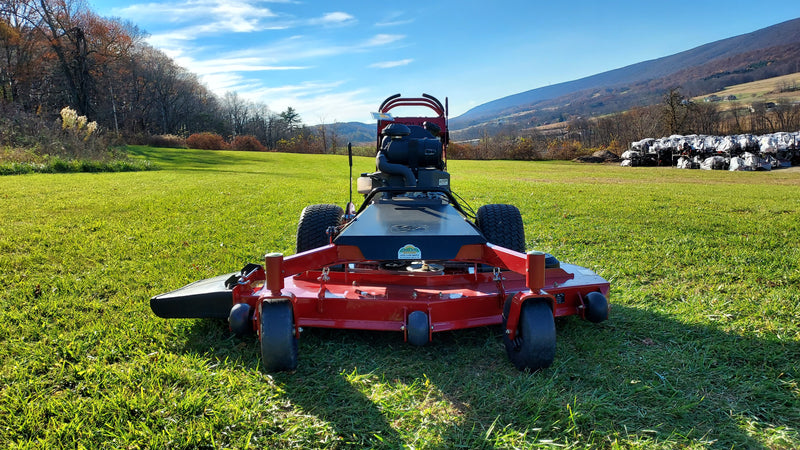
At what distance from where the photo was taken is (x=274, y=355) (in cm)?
251

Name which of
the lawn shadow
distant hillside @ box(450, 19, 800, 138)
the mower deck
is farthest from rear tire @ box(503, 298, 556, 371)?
distant hillside @ box(450, 19, 800, 138)

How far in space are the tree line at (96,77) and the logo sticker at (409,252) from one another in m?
24.4

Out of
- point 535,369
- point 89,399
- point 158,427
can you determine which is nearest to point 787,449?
point 535,369

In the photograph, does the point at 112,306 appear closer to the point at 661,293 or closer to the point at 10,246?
the point at 10,246

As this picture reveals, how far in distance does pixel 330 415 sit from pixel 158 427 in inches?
31.0

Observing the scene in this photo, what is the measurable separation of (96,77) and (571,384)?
5134cm

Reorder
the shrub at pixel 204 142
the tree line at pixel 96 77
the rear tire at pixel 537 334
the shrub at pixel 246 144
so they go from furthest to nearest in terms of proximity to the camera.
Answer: the shrub at pixel 246 144
the shrub at pixel 204 142
the tree line at pixel 96 77
the rear tire at pixel 537 334

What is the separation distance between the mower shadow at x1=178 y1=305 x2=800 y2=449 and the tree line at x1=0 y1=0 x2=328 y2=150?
24564 millimetres

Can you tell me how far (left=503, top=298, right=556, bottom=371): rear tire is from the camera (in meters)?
2.47

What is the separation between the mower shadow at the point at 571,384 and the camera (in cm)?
218

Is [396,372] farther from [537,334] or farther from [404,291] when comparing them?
[537,334]

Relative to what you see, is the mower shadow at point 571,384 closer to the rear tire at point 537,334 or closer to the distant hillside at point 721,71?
the rear tire at point 537,334

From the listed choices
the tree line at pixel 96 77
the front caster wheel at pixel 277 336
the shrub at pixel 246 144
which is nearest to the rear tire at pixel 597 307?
the front caster wheel at pixel 277 336

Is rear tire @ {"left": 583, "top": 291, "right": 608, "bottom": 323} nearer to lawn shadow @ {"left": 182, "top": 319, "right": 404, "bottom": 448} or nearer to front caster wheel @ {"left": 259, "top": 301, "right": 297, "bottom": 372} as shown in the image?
lawn shadow @ {"left": 182, "top": 319, "right": 404, "bottom": 448}
